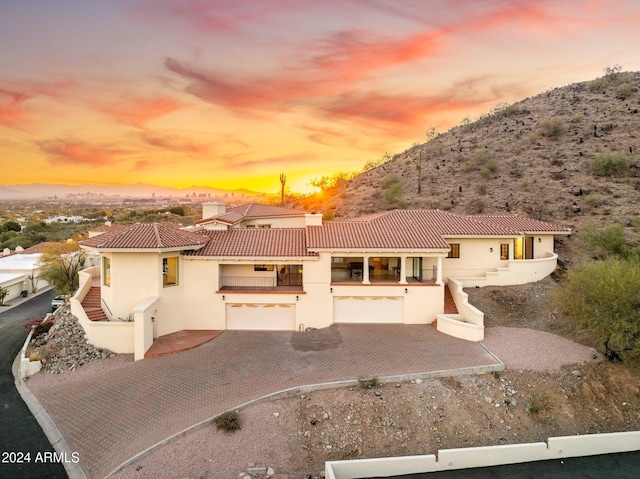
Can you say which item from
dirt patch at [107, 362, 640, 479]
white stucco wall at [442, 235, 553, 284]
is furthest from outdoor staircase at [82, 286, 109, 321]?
white stucco wall at [442, 235, 553, 284]

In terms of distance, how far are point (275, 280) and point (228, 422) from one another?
11.1 m

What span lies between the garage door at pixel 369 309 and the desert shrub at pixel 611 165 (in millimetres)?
41307

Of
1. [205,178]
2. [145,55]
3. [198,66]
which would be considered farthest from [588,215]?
[205,178]

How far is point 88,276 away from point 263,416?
17.9 m

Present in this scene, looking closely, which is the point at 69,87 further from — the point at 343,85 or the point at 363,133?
the point at 363,133

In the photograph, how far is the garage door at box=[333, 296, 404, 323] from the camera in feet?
72.1

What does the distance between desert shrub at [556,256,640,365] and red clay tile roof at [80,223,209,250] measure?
1991 centimetres

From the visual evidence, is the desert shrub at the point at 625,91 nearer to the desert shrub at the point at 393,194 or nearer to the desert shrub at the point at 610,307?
the desert shrub at the point at 393,194

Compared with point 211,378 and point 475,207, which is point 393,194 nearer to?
point 475,207

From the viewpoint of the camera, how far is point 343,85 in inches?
1513

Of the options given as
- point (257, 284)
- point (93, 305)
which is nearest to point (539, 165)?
point (257, 284)

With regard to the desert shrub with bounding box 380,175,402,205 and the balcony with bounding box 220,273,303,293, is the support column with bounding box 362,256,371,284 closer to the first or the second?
Result: the balcony with bounding box 220,273,303,293

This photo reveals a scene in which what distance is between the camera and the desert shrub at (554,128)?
59688mm

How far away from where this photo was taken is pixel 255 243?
2261 cm
